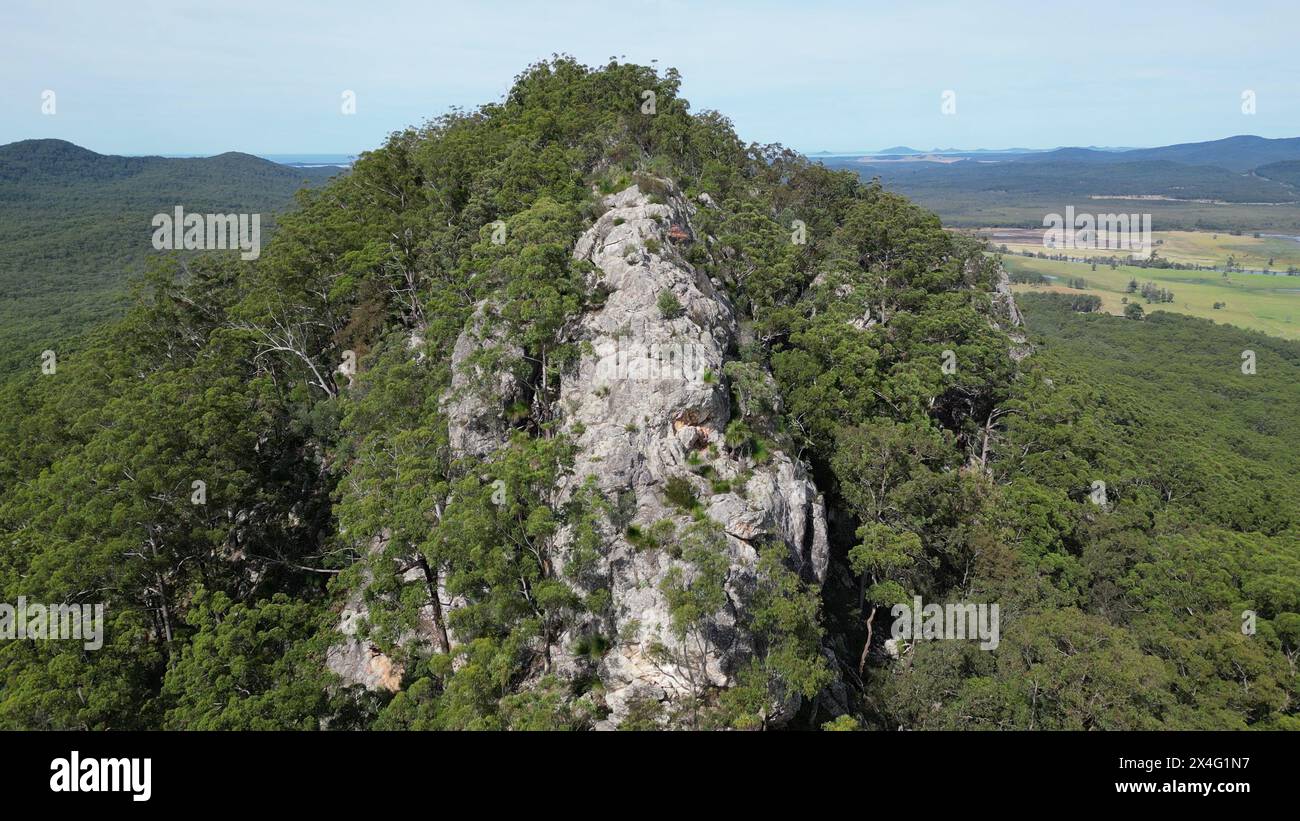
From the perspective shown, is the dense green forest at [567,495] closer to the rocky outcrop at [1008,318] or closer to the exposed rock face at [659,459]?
the exposed rock face at [659,459]

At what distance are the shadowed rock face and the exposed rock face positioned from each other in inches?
2.1

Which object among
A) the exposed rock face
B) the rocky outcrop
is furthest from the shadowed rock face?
the rocky outcrop

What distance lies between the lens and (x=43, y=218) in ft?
613

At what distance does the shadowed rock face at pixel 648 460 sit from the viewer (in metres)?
22.1

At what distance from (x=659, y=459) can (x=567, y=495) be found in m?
4.17

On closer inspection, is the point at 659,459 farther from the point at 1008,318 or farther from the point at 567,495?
the point at 1008,318

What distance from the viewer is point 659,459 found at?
26156 mm

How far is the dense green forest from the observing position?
21906mm

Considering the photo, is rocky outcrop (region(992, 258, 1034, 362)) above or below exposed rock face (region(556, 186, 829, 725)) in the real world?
above

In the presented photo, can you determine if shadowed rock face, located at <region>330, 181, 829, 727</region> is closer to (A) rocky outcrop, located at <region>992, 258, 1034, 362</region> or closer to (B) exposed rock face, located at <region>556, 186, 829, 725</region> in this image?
(B) exposed rock face, located at <region>556, 186, 829, 725</region>

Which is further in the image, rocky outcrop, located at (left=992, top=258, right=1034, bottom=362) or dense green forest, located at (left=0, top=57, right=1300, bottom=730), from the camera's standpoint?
rocky outcrop, located at (left=992, top=258, right=1034, bottom=362)

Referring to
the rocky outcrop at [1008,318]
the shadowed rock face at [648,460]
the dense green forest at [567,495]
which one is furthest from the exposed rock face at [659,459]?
the rocky outcrop at [1008,318]

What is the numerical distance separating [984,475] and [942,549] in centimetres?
991
